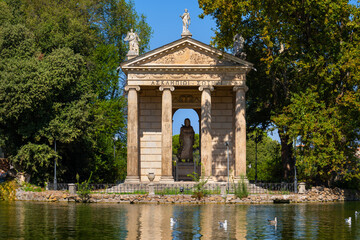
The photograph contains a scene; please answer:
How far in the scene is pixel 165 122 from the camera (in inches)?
1855

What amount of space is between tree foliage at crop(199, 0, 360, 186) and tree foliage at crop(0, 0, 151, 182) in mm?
12589

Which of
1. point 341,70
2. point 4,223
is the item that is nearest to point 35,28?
point 341,70

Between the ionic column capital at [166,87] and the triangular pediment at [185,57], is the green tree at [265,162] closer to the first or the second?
the triangular pediment at [185,57]

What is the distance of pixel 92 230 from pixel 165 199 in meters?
17.4

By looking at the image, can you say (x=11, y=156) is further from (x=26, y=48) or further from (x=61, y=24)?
(x=61, y=24)

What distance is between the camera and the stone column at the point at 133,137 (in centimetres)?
4706

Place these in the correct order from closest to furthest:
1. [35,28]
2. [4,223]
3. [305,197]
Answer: [4,223], [305,197], [35,28]

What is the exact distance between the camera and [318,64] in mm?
42594

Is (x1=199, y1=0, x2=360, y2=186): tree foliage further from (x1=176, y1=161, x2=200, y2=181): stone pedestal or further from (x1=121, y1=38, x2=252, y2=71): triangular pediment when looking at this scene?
(x1=176, y1=161, x2=200, y2=181): stone pedestal

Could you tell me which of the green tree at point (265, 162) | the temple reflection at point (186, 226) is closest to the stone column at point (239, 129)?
the green tree at point (265, 162)

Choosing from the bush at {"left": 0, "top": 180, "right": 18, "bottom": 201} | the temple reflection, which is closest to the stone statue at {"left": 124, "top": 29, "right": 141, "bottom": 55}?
the bush at {"left": 0, "top": 180, "right": 18, "bottom": 201}

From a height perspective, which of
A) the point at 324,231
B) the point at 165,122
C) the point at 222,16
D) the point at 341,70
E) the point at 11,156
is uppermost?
the point at 222,16

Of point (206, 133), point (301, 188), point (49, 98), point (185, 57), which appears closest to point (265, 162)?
point (206, 133)

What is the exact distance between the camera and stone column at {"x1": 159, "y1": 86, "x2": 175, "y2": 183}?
46.5 m
